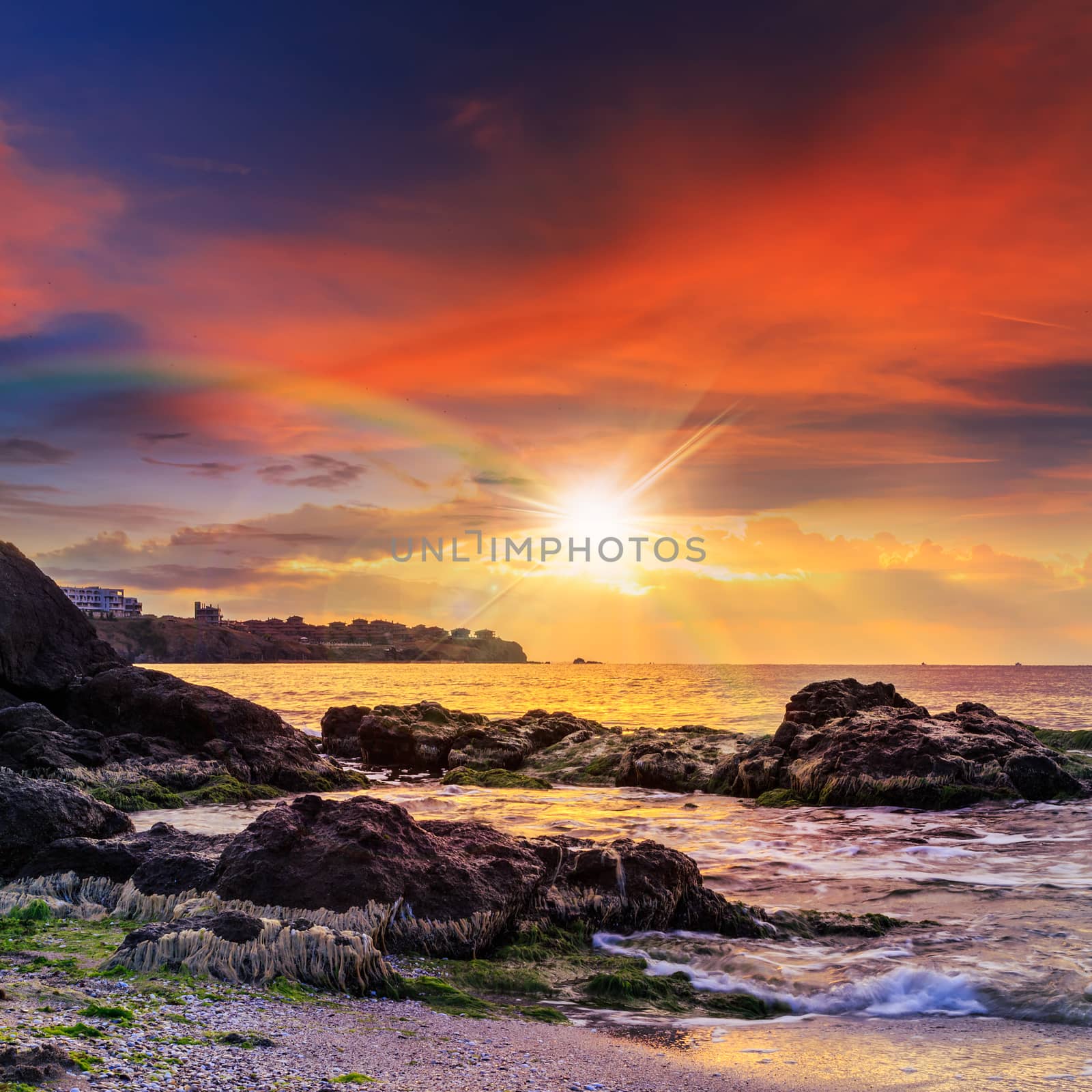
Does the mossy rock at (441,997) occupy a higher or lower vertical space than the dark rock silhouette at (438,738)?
higher

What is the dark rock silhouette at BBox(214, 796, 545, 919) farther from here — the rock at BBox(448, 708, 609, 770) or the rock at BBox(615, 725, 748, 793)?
the rock at BBox(448, 708, 609, 770)

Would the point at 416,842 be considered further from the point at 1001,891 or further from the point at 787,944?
the point at 1001,891

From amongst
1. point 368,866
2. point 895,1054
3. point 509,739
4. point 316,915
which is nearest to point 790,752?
point 509,739

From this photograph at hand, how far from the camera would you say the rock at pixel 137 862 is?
9078 mm

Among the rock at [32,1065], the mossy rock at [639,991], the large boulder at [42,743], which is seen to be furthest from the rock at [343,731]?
the rock at [32,1065]

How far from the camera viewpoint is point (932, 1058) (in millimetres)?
6262

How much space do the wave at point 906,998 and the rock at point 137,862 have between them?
4.74 metres

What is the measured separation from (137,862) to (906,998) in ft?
25.6

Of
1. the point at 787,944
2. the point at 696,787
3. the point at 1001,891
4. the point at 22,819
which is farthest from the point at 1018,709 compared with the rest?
the point at 22,819

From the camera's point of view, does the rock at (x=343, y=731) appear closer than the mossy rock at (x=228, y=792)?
No

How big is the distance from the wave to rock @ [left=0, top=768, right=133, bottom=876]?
720 centimetres

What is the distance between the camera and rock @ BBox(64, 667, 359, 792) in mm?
22031

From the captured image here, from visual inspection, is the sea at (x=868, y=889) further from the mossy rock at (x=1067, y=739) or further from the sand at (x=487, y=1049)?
the mossy rock at (x=1067, y=739)

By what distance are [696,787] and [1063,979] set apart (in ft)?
53.5
